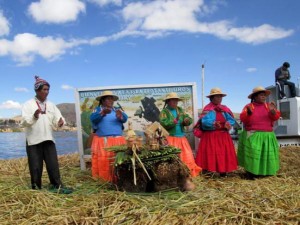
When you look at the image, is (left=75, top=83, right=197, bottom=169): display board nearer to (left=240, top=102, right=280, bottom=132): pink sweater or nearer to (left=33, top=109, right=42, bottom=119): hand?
(left=240, top=102, right=280, bottom=132): pink sweater

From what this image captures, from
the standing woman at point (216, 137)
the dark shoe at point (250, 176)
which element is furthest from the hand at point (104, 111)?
the dark shoe at point (250, 176)

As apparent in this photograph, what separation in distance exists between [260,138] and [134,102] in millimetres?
2705

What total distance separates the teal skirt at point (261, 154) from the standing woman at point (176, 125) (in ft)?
3.26

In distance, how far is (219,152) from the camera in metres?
7.11

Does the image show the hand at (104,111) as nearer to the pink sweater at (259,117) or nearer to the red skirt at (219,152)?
the red skirt at (219,152)

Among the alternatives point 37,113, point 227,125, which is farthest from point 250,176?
point 37,113

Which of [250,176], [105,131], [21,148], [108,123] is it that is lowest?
[250,176]

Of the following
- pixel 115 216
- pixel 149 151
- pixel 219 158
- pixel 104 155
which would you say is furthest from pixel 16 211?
pixel 219 158

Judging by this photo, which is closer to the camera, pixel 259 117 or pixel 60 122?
pixel 60 122

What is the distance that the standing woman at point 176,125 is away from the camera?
269 inches

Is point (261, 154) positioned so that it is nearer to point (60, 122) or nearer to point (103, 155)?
point (103, 155)

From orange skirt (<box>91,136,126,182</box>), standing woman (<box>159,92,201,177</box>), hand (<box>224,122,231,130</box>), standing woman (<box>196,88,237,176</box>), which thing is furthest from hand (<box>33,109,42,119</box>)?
hand (<box>224,122,231,130</box>)

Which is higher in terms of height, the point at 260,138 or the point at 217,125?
the point at 217,125

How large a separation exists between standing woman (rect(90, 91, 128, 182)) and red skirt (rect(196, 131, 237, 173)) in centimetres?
164
